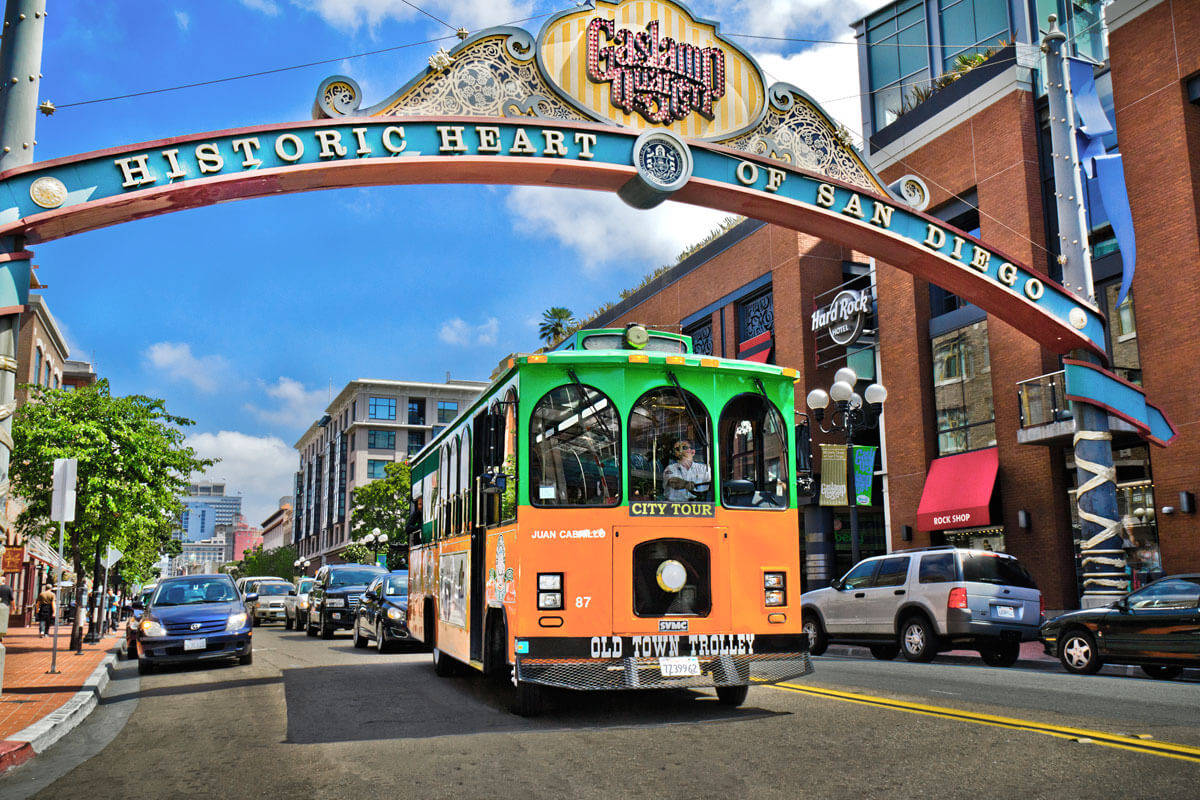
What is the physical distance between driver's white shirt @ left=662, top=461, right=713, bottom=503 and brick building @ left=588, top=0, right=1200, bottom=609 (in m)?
12.5

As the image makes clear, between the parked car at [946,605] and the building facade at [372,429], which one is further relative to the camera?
the building facade at [372,429]

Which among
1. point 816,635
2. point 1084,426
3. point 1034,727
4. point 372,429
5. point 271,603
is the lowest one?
point 816,635

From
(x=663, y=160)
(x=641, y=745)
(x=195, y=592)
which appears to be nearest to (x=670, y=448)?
(x=641, y=745)

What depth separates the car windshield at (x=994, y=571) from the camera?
1548cm

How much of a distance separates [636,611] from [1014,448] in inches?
799

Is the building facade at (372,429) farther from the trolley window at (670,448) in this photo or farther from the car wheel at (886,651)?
the trolley window at (670,448)

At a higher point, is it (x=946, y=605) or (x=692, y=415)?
(x=692, y=415)

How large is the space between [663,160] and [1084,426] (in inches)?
376

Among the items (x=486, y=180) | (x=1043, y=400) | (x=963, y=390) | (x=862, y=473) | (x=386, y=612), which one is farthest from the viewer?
(x=963, y=390)

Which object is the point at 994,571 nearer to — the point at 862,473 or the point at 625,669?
the point at 862,473

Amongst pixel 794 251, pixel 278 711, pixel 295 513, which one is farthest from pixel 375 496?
pixel 295 513

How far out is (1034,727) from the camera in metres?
7.59

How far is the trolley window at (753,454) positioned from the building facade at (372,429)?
9278 cm

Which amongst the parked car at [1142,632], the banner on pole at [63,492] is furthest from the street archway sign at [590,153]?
the parked car at [1142,632]
